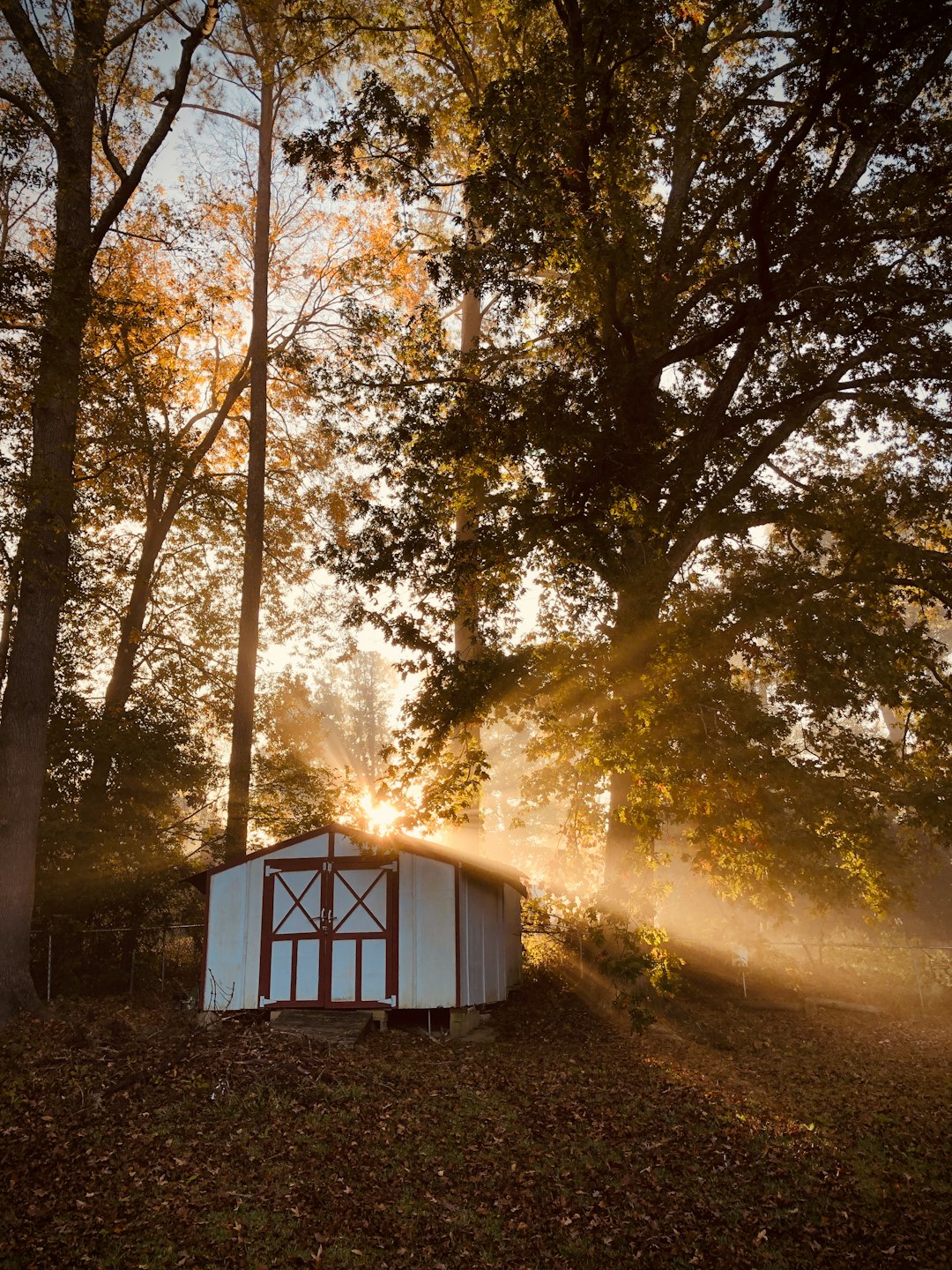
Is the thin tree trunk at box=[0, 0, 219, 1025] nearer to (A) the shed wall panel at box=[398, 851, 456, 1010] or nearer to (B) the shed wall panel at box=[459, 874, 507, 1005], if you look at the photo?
(A) the shed wall panel at box=[398, 851, 456, 1010]

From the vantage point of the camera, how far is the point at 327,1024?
13188 mm

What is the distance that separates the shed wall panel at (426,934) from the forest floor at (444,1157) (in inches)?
68.2

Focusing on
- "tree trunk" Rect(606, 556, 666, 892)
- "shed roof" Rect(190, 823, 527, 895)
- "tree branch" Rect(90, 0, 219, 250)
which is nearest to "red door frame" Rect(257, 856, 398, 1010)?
"shed roof" Rect(190, 823, 527, 895)

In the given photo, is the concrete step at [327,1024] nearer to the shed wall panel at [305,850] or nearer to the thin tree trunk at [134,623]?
the shed wall panel at [305,850]

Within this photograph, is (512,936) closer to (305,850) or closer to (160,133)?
(305,850)

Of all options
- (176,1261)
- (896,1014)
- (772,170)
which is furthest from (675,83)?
(896,1014)

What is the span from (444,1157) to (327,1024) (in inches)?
234

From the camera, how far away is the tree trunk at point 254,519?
16641mm

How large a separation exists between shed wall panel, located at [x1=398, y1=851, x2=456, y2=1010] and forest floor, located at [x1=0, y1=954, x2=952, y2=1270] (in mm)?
1733

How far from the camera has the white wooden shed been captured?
14062 millimetres

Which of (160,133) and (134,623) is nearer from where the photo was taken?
(160,133)

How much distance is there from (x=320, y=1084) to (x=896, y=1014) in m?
14.5

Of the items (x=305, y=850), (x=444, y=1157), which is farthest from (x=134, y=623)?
(x=444, y=1157)

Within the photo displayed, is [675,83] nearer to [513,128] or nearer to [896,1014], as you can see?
[513,128]
